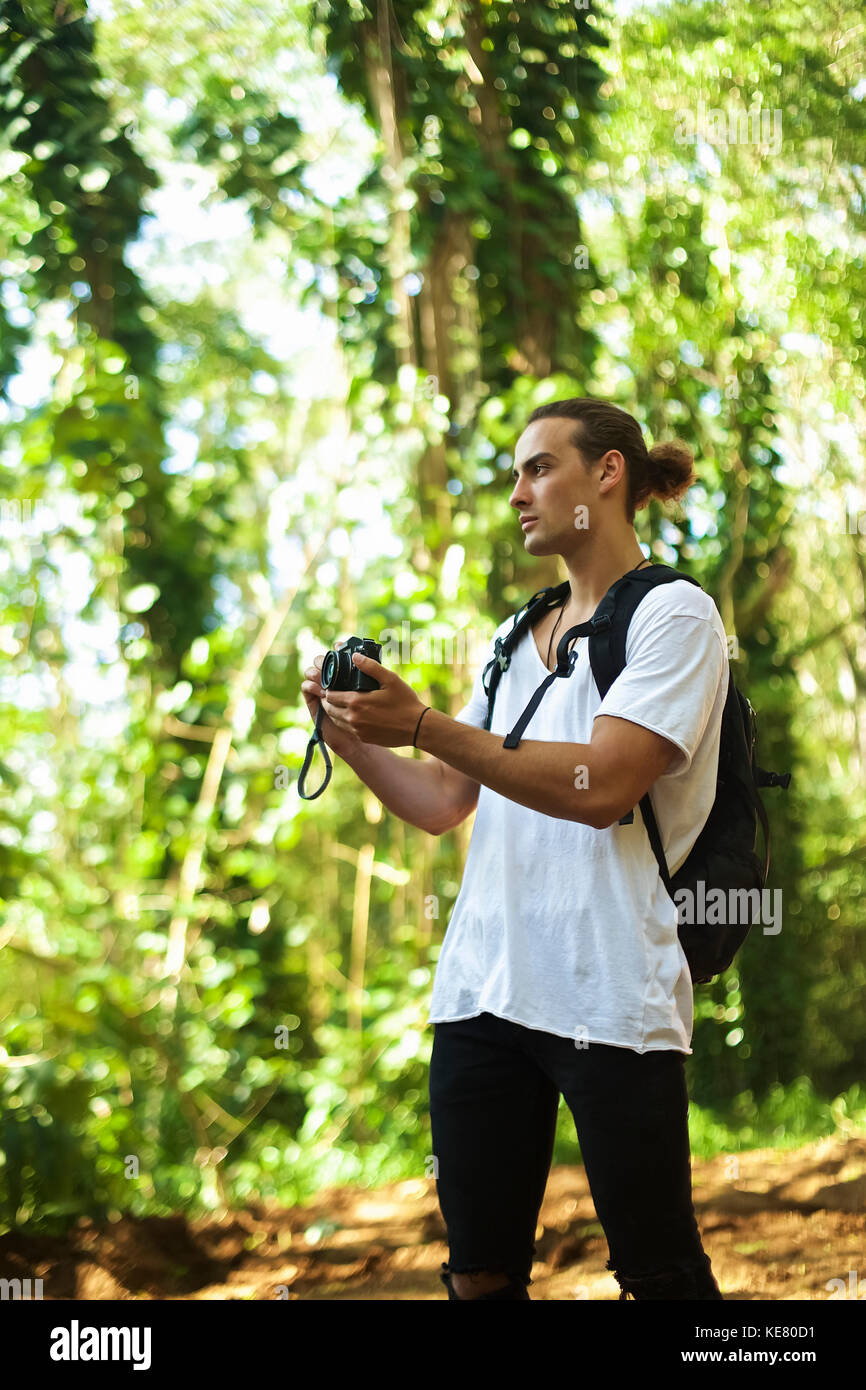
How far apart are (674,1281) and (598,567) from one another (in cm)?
90

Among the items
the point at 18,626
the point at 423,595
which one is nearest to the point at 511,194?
the point at 423,595

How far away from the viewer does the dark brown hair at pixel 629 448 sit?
149 centimetres

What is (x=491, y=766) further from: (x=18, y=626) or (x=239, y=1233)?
(x=18, y=626)

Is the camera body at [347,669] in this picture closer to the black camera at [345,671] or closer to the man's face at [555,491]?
the black camera at [345,671]

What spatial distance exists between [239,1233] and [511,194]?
313 centimetres

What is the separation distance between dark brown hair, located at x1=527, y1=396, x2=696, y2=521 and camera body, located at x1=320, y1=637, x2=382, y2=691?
0.41 m

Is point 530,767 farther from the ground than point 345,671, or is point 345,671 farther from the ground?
point 345,671

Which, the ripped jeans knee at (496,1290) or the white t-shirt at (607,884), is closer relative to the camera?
the white t-shirt at (607,884)

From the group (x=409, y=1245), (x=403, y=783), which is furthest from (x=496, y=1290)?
(x=409, y=1245)

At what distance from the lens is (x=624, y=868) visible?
4.32 ft

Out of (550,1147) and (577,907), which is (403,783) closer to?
(577,907)

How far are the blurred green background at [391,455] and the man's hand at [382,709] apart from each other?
1.72 meters

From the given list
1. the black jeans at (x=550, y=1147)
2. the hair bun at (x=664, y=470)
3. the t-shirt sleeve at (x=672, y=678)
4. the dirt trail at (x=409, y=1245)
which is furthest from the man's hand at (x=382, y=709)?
the dirt trail at (x=409, y=1245)

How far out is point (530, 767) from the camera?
48.7 inches
